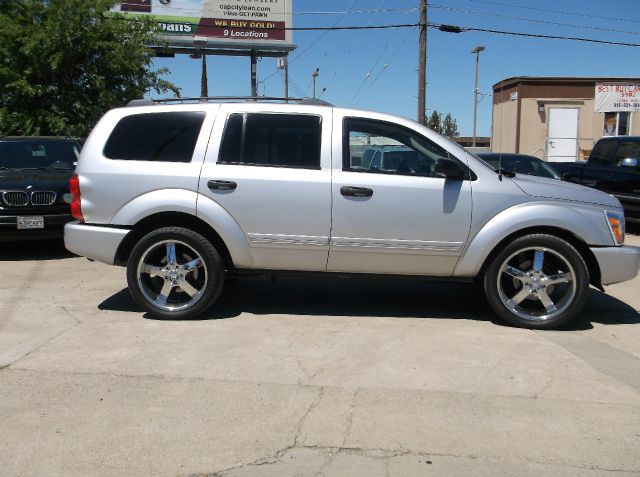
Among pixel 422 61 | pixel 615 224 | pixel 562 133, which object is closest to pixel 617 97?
pixel 562 133

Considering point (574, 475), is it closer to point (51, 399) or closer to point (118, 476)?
point (118, 476)

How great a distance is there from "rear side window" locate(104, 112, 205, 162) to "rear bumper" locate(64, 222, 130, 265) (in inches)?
26.2

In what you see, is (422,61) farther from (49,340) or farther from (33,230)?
(49,340)

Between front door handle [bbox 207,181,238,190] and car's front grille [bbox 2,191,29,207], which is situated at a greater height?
front door handle [bbox 207,181,238,190]

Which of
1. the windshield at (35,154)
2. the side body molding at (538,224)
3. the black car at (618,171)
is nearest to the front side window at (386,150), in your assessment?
the side body molding at (538,224)

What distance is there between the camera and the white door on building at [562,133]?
108 ft

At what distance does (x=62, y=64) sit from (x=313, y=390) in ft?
46.6

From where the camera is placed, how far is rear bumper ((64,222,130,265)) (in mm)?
5402

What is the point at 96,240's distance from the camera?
17.8 ft

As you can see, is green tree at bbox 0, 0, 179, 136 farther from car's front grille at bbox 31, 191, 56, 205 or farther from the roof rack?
the roof rack

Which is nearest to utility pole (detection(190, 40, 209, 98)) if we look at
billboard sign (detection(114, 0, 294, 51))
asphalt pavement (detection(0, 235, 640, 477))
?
billboard sign (detection(114, 0, 294, 51))

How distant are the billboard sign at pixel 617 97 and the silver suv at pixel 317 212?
29.5 meters

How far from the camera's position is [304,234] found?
5.33 m

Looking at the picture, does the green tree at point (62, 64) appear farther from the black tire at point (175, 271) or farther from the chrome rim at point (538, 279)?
the chrome rim at point (538, 279)
